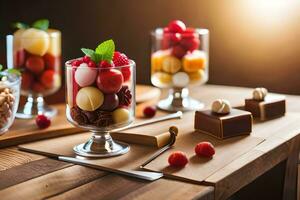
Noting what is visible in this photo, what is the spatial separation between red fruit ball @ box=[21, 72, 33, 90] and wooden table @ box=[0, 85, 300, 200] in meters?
0.36

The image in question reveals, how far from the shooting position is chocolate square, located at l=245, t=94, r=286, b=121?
1600mm

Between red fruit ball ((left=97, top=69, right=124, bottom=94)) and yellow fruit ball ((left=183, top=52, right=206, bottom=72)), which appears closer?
red fruit ball ((left=97, top=69, right=124, bottom=94))

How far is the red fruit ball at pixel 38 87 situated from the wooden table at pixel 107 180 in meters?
0.37

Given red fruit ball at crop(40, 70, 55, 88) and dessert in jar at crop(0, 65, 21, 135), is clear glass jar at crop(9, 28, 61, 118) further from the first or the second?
dessert in jar at crop(0, 65, 21, 135)

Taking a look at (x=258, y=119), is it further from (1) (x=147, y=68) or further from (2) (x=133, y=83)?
(1) (x=147, y=68)

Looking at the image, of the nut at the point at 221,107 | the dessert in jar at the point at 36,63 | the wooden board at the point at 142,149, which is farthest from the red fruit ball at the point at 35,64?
the nut at the point at 221,107

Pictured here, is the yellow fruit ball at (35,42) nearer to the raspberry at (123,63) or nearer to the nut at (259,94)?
the raspberry at (123,63)

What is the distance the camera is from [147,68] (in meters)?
2.42

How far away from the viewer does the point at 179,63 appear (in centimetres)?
173

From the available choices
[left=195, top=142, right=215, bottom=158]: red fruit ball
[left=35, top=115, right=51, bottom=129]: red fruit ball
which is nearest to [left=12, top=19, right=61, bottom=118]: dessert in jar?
[left=35, top=115, right=51, bottom=129]: red fruit ball

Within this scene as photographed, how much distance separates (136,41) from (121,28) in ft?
0.30

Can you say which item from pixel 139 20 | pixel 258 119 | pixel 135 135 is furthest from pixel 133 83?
pixel 139 20

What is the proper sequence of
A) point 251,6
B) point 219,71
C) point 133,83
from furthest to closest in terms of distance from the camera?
1. point 219,71
2. point 251,6
3. point 133,83

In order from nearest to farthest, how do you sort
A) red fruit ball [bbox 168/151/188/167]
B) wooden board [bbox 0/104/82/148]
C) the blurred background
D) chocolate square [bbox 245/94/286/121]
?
red fruit ball [bbox 168/151/188/167]
wooden board [bbox 0/104/82/148]
chocolate square [bbox 245/94/286/121]
the blurred background
